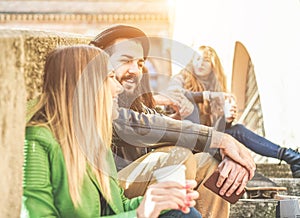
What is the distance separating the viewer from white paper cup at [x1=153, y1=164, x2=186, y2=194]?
1.42 m

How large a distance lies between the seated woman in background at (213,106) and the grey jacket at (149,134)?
0.54 metres

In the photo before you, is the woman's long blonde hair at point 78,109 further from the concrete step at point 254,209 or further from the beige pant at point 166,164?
the concrete step at point 254,209

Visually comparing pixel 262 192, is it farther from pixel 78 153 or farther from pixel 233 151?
pixel 78 153

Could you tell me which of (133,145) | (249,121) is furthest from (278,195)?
(249,121)

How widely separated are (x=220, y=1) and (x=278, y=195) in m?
1.62

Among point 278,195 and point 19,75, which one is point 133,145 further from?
point 278,195

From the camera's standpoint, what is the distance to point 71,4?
503cm

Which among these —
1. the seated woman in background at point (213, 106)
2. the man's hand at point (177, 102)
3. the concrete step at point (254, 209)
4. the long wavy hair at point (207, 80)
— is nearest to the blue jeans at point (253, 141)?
the seated woman in background at point (213, 106)

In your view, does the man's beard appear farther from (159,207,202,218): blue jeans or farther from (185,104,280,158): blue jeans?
(185,104,280,158): blue jeans

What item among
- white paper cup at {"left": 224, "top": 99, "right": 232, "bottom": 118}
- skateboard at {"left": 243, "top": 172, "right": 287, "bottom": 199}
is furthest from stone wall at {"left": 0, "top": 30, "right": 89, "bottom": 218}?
white paper cup at {"left": 224, "top": 99, "right": 232, "bottom": 118}

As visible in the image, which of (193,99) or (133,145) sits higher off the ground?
(193,99)

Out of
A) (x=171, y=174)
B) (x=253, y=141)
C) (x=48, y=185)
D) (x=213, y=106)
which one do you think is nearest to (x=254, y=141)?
(x=253, y=141)

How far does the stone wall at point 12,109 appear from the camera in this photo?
1.36 meters

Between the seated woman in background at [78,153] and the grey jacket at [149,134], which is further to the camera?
the grey jacket at [149,134]
